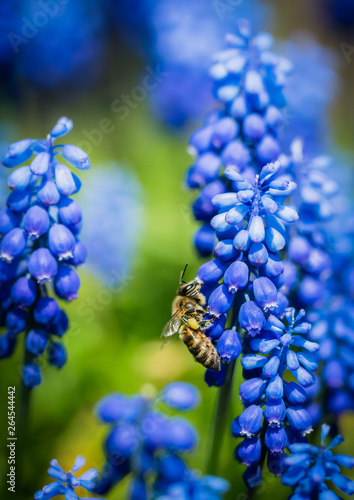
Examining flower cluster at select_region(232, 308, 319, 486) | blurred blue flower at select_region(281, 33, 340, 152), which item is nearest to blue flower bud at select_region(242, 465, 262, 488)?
flower cluster at select_region(232, 308, 319, 486)

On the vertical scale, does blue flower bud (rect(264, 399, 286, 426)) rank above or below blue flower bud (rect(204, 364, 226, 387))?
below

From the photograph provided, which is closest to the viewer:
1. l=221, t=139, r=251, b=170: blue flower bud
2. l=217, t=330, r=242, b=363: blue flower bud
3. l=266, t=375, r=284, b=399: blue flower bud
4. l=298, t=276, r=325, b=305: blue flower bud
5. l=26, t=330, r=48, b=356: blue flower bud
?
l=266, t=375, r=284, b=399: blue flower bud

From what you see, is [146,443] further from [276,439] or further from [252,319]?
[252,319]

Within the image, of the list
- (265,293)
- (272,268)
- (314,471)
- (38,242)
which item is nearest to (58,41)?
(38,242)

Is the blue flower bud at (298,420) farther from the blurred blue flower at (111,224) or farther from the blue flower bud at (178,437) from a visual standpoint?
the blurred blue flower at (111,224)

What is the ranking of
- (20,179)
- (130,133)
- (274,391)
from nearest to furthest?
(274,391), (20,179), (130,133)

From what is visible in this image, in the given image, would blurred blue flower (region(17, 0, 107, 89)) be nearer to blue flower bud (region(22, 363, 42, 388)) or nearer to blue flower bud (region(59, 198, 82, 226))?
blue flower bud (region(59, 198, 82, 226))
